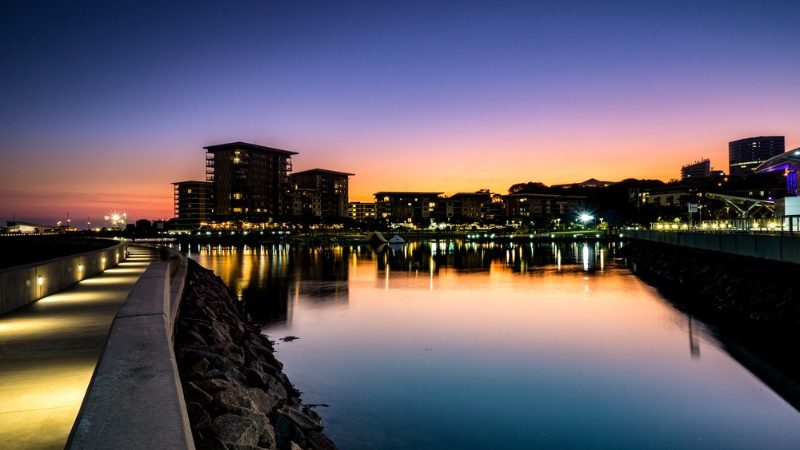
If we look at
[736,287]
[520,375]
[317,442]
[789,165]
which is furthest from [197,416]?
[789,165]

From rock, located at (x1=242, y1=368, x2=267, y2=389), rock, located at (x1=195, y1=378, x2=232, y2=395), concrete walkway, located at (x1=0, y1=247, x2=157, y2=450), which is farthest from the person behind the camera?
rock, located at (x1=242, y1=368, x2=267, y2=389)

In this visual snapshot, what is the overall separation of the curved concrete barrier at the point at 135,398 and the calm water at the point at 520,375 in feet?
22.4

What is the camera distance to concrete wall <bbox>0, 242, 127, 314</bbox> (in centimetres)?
1423

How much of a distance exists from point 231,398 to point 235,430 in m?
1.41

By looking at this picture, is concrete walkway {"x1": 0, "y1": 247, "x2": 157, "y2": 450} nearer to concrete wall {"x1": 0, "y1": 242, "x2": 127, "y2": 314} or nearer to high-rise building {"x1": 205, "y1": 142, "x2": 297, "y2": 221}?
concrete wall {"x1": 0, "y1": 242, "x2": 127, "y2": 314}

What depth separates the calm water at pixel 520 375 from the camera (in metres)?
13.2

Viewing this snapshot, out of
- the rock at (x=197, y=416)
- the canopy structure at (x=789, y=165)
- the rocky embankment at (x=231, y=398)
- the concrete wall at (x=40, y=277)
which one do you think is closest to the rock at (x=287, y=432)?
the rocky embankment at (x=231, y=398)

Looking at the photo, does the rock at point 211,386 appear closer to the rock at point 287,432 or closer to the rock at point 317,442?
the rock at point 287,432

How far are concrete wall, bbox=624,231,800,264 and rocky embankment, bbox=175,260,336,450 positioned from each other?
21.4 meters

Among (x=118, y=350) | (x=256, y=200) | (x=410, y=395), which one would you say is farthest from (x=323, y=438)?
(x=256, y=200)

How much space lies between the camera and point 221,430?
24.9ft

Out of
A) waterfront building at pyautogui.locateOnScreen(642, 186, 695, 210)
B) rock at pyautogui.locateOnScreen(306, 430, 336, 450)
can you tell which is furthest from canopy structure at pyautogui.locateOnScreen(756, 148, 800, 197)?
waterfront building at pyautogui.locateOnScreen(642, 186, 695, 210)

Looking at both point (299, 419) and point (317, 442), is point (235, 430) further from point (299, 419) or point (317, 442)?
point (299, 419)

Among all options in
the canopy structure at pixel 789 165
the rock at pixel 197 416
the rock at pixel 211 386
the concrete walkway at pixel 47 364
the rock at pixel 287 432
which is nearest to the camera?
the concrete walkway at pixel 47 364
